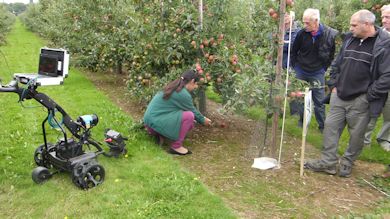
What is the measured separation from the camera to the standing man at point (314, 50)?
18.2 ft

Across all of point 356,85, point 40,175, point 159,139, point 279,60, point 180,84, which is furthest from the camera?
point 159,139

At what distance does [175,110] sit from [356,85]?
7.52 ft

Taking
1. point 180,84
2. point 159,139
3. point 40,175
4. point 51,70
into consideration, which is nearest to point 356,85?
point 180,84

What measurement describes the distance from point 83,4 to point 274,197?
8.15 meters

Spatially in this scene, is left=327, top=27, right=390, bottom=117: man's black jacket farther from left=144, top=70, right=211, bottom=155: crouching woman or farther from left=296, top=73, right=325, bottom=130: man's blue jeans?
left=144, top=70, right=211, bottom=155: crouching woman

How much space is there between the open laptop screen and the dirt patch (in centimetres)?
202

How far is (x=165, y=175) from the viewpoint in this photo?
4.45m

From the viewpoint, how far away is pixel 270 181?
14.4ft

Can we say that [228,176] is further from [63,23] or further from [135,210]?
[63,23]

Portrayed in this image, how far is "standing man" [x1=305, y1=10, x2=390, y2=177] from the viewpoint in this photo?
4.12m

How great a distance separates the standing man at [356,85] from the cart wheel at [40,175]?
317 centimetres

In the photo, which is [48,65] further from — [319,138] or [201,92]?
[319,138]

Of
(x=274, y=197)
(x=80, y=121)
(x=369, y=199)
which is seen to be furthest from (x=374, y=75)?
(x=80, y=121)

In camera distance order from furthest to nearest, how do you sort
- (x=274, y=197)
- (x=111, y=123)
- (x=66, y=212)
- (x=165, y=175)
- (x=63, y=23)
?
1. (x=63, y=23)
2. (x=111, y=123)
3. (x=165, y=175)
4. (x=274, y=197)
5. (x=66, y=212)
